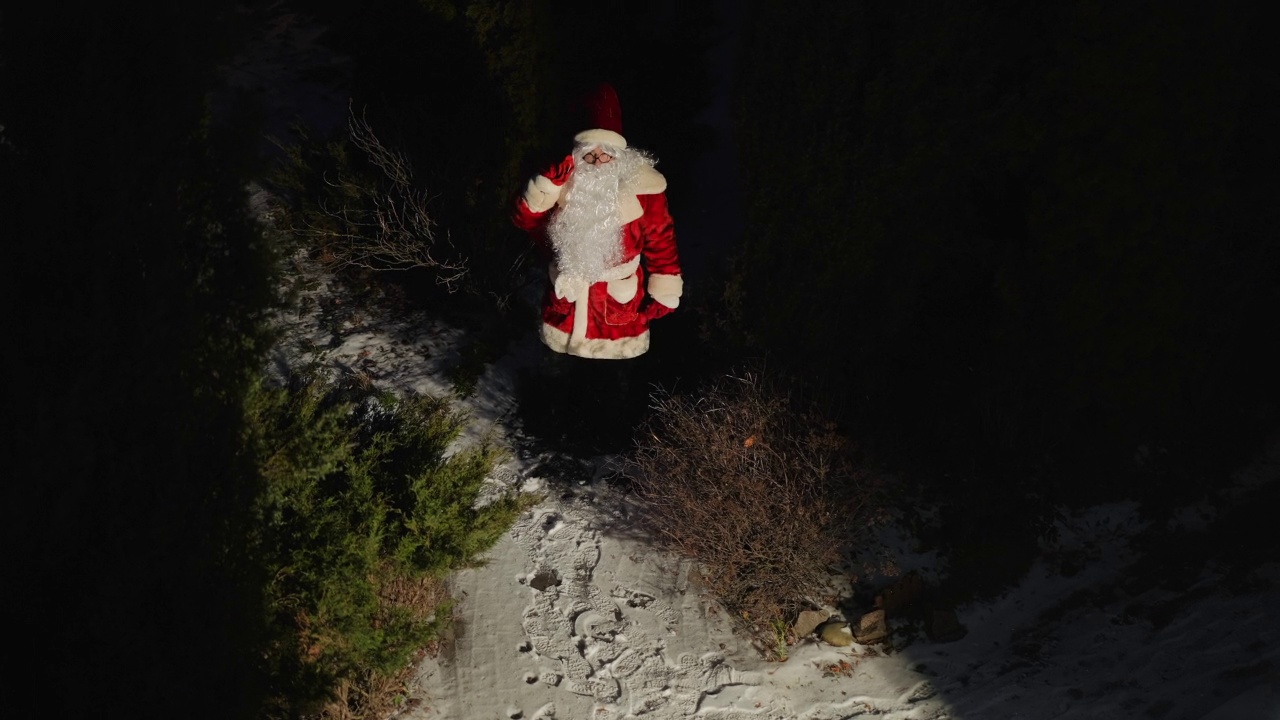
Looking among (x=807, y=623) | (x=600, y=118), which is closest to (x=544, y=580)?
(x=807, y=623)

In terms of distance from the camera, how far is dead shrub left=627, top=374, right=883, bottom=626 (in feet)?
13.3

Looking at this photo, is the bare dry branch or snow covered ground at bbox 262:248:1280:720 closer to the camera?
snow covered ground at bbox 262:248:1280:720

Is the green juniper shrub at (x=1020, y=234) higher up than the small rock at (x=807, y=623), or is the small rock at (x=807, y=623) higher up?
the green juniper shrub at (x=1020, y=234)

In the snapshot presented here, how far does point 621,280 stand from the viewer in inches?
170

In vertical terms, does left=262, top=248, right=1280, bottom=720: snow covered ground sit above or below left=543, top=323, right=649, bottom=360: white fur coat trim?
below

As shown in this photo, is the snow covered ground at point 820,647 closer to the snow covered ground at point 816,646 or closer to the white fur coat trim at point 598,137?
the snow covered ground at point 816,646

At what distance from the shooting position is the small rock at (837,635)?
161 inches

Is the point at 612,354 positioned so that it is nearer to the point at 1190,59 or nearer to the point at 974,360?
the point at 974,360

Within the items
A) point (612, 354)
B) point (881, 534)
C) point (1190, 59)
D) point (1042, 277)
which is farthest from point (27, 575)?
point (1190, 59)

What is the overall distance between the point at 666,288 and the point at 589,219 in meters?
0.53

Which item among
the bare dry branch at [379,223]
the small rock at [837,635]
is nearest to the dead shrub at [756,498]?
the small rock at [837,635]

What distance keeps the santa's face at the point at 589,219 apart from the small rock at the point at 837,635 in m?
2.01

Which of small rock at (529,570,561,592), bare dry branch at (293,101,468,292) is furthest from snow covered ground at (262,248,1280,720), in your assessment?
bare dry branch at (293,101,468,292)

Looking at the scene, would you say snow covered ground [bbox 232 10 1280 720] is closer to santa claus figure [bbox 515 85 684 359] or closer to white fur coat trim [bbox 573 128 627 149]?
santa claus figure [bbox 515 85 684 359]
